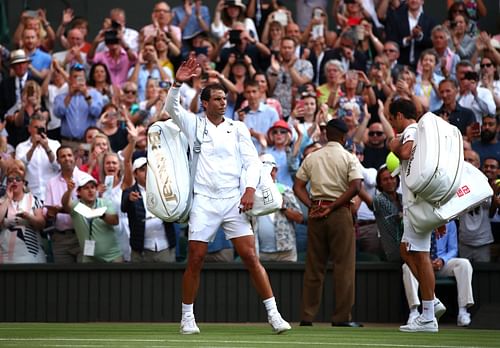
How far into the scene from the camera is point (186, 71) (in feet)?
34.4

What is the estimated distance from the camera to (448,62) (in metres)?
18.7

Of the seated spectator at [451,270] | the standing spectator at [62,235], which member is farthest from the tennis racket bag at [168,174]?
the standing spectator at [62,235]

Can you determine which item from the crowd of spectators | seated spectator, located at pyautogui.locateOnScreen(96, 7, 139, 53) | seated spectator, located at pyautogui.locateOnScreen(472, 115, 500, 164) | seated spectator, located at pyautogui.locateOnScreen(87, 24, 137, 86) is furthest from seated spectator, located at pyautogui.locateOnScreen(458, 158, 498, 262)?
seated spectator, located at pyautogui.locateOnScreen(96, 7, 139, 53)

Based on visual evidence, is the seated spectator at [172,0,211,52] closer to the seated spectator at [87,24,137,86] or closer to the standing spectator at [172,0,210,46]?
the standing spectator at [172,0,210,46]

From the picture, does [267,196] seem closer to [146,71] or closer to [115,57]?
[146,71]

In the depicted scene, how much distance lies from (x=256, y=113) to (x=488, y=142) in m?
3.16

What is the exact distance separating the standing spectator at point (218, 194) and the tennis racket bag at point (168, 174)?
113 mm

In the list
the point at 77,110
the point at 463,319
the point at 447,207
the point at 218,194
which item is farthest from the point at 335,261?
the point at 77,110

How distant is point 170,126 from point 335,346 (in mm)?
2751

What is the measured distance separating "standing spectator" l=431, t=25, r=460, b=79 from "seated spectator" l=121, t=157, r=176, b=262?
5938 mm

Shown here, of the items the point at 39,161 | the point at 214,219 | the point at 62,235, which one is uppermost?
the point at 39,161

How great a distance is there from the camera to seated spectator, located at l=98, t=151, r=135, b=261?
14828 mm

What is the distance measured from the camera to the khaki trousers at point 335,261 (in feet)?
41.6

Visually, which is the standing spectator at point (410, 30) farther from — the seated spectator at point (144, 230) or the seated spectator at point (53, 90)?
the seated spectator at point (144, 230)
